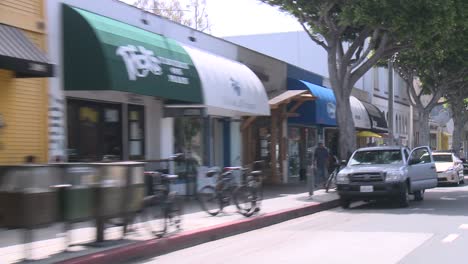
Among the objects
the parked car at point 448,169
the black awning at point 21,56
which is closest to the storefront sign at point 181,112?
the black awning at point 21,56

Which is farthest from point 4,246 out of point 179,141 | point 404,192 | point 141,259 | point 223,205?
point 404,192

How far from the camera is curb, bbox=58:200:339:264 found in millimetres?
8266

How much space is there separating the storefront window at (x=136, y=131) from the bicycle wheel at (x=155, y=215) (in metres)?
5.33

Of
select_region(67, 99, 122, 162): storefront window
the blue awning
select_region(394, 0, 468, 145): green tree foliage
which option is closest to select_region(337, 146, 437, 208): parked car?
the blue awning

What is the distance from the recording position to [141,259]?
29.3 ft

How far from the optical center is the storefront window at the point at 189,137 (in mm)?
17703

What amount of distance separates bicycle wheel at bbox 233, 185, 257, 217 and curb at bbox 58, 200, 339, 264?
0.26 m

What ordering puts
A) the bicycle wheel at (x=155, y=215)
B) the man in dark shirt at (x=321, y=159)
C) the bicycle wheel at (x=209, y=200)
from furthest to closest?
1. the man in dark shirt at (x=321, y=159)
2. the bicycle wheel at (x=209, y=200)
3. the bicycle wheel at (x=155, y=215)

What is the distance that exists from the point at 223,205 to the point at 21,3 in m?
5.75

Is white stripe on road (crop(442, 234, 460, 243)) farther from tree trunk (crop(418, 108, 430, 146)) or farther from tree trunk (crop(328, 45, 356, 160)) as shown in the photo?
tree trunk (crop(418, 108, 430, 146))

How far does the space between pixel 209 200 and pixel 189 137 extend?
574 cm

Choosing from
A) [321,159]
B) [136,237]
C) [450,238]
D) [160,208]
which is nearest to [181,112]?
A: [160,208]

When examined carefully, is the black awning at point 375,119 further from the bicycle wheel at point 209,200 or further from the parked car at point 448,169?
the bicycle wheel at point 209,200

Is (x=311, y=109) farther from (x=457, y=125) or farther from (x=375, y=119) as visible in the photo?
(x=457, y=125)
